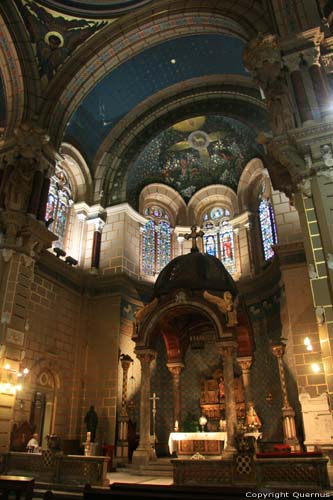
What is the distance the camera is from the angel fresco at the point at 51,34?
15508mm

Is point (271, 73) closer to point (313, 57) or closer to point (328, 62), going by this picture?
point (313, 57)

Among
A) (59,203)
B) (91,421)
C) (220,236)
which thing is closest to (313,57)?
(220,236)

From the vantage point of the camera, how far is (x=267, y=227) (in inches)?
709

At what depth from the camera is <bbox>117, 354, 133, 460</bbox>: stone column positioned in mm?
14461

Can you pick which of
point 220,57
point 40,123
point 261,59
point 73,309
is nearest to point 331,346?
point 261,59

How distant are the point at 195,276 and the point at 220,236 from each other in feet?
26.6

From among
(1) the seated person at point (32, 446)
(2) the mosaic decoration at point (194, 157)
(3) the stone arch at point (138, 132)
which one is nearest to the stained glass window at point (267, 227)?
(2) the mosaic decoration at point (194, 157)

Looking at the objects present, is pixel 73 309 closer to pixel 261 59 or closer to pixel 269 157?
pixel 269 157

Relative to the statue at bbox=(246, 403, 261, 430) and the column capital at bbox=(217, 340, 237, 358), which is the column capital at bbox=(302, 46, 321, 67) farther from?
the statue at bbox=(246, 403, 261, 430)

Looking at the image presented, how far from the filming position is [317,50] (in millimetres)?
10945

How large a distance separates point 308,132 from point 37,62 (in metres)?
11.0

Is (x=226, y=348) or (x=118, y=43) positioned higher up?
(x=118, y=43)

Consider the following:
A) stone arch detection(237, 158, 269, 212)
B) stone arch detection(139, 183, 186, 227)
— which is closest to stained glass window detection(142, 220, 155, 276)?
stone arch detection(139, 183, 186, 227)

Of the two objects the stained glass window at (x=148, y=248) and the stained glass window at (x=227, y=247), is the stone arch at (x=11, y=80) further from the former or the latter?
the stained glass window at (x=227, y=247)
